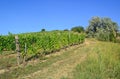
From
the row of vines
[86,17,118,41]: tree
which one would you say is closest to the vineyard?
the row of vines

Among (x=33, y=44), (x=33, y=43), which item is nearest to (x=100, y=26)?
(x=33, y=43)

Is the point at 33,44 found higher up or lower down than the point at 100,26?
lower down

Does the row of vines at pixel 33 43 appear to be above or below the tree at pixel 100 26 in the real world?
below

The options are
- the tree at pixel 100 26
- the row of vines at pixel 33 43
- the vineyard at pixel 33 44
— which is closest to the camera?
the vineyard at pixel 33 44

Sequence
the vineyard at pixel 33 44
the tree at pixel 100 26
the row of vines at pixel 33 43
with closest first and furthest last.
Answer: the vineyard at pixel 33 44 < the row of vines at pixel 33 43 < the tree at pixel 100 26

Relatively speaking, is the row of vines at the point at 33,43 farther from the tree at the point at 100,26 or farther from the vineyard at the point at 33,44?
the tree at the point at 100,26

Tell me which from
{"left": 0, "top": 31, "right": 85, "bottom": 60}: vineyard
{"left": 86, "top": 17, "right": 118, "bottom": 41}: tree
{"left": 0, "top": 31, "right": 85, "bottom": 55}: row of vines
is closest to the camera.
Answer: {"left": 0, "top": 31, "right": 85, "bottom": 60}: vineyard

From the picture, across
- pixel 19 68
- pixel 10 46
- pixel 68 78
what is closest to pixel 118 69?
pixel 68 78

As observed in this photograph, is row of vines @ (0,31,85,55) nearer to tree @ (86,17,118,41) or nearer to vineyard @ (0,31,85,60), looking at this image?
vineyard @ (0,31,85,60)

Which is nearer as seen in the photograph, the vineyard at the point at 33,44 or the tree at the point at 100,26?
the vineyard at the point at 33,44

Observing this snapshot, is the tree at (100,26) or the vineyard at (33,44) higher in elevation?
the tree at (100,26)

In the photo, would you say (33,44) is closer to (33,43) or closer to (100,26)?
(33,43)

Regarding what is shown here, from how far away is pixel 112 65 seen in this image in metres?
11.8

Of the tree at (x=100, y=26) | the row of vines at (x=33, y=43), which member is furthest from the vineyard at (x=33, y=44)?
the tree at (x=100, y=26)
